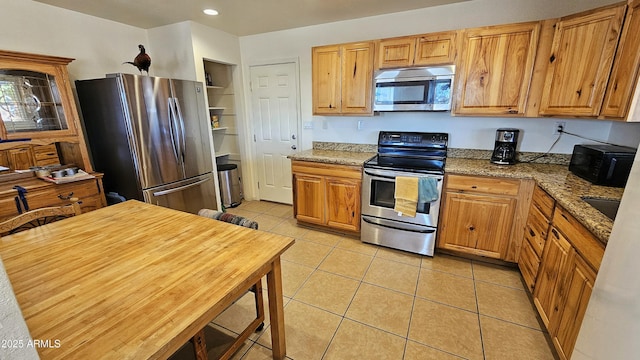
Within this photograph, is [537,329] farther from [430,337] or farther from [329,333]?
[329,333]

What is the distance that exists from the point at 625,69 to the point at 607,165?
59 cm

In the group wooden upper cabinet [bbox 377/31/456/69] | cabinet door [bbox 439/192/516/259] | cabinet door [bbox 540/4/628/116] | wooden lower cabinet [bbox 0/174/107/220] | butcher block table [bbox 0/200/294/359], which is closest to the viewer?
butcher block table [bbox 0/200/294/359]

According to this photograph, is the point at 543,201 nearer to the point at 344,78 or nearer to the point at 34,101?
the point at 344,78

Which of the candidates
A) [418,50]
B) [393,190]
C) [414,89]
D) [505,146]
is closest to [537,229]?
[505,146]

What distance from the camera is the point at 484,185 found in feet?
7.33

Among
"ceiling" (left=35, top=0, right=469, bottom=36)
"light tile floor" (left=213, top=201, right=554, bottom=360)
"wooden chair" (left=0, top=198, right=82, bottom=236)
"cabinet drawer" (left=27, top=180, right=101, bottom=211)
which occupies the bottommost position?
"light tile floor" (left=213, top=201, right=554, bottom=360)

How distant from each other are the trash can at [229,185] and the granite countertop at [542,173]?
4.38 ft

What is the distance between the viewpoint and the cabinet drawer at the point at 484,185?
216cm

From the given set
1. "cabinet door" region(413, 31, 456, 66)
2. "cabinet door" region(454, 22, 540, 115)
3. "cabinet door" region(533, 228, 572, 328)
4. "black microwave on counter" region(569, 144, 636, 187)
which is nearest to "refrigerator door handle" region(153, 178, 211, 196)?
"cabinet door" region(413, 31, 456, 66)

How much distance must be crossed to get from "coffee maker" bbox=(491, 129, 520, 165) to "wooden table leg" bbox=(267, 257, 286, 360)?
2.28 meters

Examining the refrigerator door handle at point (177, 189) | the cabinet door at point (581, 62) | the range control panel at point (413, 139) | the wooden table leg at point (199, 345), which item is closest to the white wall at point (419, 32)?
the range control panel at point (413, 139)

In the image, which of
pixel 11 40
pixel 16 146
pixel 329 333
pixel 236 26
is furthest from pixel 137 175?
pixel 329 333

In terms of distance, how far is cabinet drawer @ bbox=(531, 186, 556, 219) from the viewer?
1.78 meters

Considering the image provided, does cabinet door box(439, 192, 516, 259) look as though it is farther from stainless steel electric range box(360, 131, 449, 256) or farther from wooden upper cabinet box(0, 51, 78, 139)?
wooden upper cabinet box(0, 51, 78, 139)
